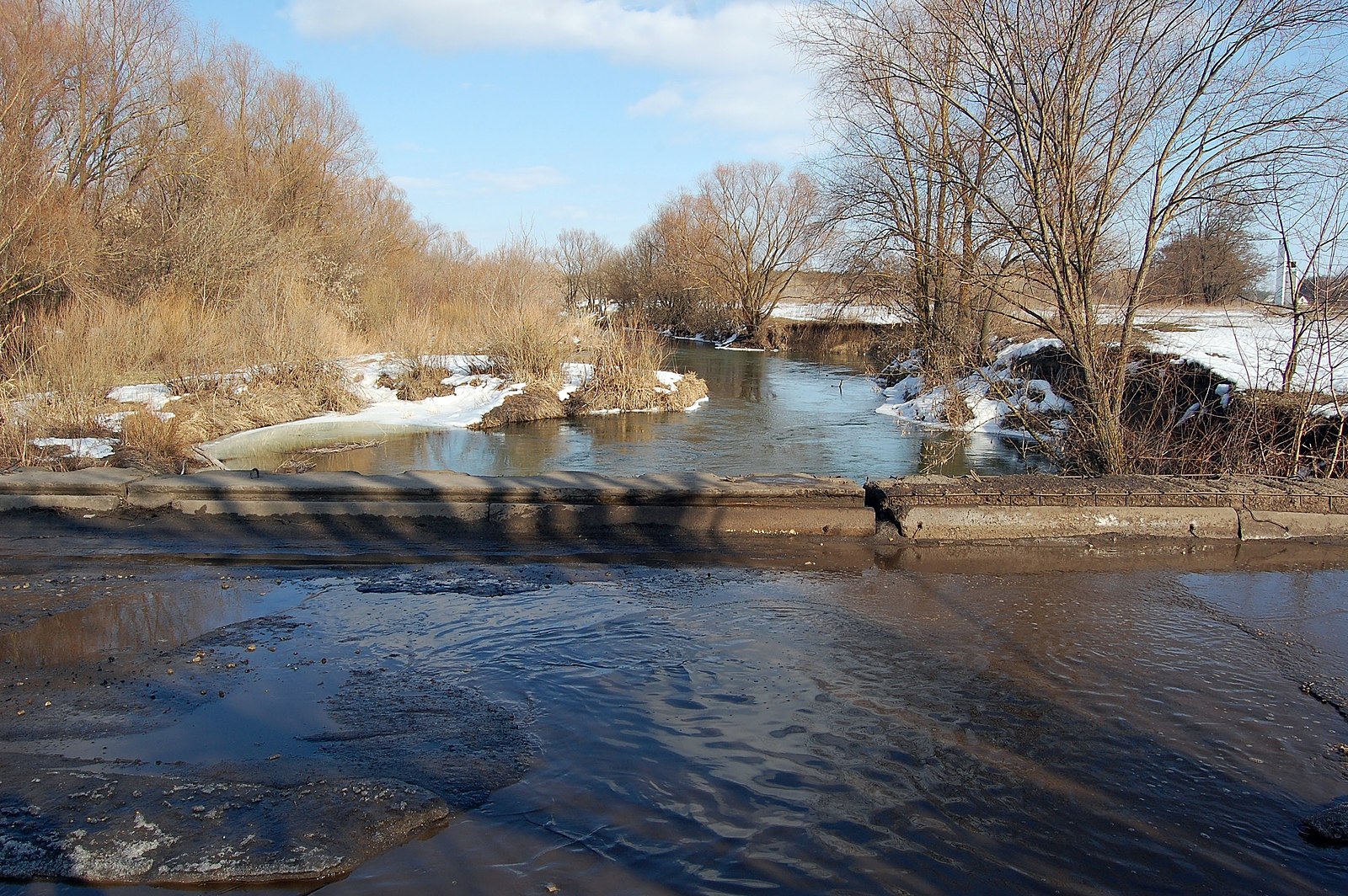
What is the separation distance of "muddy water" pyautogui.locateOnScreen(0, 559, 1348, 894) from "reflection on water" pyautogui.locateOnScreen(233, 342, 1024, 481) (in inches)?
189

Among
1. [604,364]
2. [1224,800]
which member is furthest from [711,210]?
[1224,800]

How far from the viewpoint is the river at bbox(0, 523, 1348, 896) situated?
266cm

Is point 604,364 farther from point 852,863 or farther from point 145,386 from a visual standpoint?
point 852,863

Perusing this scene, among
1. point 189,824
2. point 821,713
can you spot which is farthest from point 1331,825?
point 189,824

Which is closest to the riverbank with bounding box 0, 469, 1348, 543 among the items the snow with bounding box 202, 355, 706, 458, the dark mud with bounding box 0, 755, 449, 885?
the dark mud with bounding box 0, 755, 449, 885

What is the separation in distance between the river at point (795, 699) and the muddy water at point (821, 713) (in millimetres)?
14

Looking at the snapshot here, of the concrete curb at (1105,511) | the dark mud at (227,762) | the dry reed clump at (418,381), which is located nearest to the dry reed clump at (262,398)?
the dry reed clump at (418,381)

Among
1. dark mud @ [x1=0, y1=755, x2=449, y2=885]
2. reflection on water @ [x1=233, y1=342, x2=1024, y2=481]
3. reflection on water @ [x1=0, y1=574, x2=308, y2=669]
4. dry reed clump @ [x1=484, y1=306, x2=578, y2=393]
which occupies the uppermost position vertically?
dry reed clump @ [x1=484, y1=306, x2=578, y2=393]

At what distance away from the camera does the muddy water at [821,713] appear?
264 centimetres

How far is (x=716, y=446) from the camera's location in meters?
14.8

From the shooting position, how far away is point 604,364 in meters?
20.9

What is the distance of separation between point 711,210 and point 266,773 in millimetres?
50341

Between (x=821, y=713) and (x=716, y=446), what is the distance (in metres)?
11.3

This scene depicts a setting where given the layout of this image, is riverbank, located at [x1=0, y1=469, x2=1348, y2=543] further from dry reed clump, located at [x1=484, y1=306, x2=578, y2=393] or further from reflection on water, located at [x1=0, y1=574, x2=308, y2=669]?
dry reed clump, located at [x1=484, y1=306, x2=578, y2=393]
